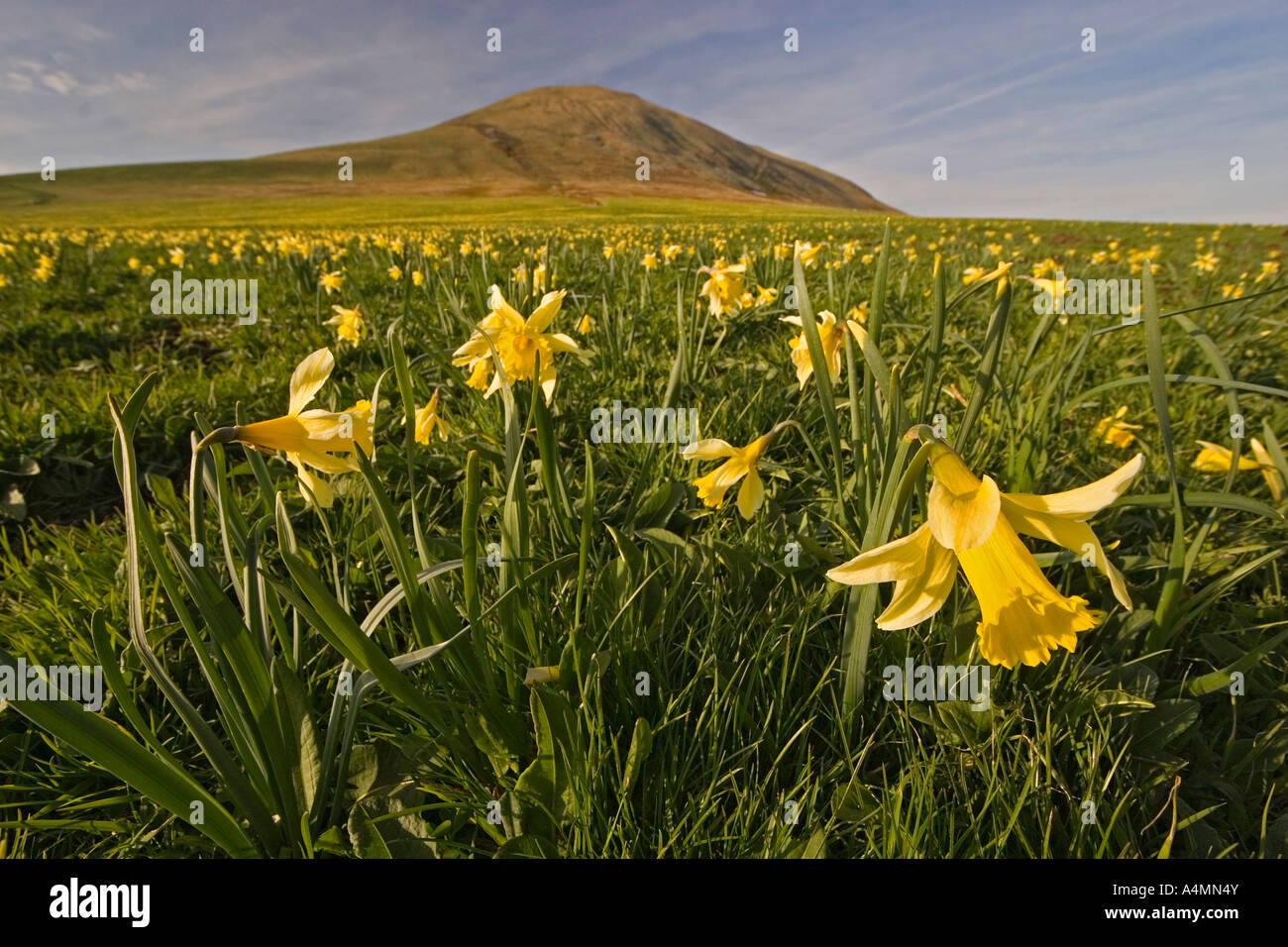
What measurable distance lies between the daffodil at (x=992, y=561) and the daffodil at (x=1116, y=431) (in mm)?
1737

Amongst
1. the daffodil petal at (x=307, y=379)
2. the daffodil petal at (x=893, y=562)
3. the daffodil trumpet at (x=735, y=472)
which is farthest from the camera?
the daffodil trumpet at (x=735, y=472)

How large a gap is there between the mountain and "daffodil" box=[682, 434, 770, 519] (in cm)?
4916

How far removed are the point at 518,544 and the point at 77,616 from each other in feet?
4.45

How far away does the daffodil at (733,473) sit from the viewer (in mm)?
1680

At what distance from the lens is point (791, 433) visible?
2756 millimetres

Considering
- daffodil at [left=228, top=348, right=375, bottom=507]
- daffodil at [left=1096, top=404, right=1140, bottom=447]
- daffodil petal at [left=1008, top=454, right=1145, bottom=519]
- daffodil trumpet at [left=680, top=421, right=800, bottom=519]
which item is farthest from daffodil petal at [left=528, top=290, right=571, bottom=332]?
daffodil at [left=1096, top=404, right=1140, bottom=447]

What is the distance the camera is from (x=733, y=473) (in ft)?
5.63

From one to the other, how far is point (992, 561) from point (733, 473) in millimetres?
794

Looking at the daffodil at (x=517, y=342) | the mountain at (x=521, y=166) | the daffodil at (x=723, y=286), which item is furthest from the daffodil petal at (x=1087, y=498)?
the mountain at (x=521, y=166)

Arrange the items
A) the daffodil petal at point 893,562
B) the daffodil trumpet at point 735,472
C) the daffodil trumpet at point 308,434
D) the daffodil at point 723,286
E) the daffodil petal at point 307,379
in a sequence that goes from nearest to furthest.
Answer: the daffodil petal at point 893,562 → the daffodil trumpet at point 308,434 → the daffodil petal at point 307,379 → the daffodil trumpet at point 735,472 → the daffodil at point 723,286

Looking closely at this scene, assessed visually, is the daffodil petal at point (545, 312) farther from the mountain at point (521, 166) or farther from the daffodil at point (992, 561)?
the mountain at point (521, 166)

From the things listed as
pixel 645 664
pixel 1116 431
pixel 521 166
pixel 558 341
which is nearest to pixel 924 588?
pixel 645 664

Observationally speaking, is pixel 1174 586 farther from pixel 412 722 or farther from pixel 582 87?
pixel 582 87
